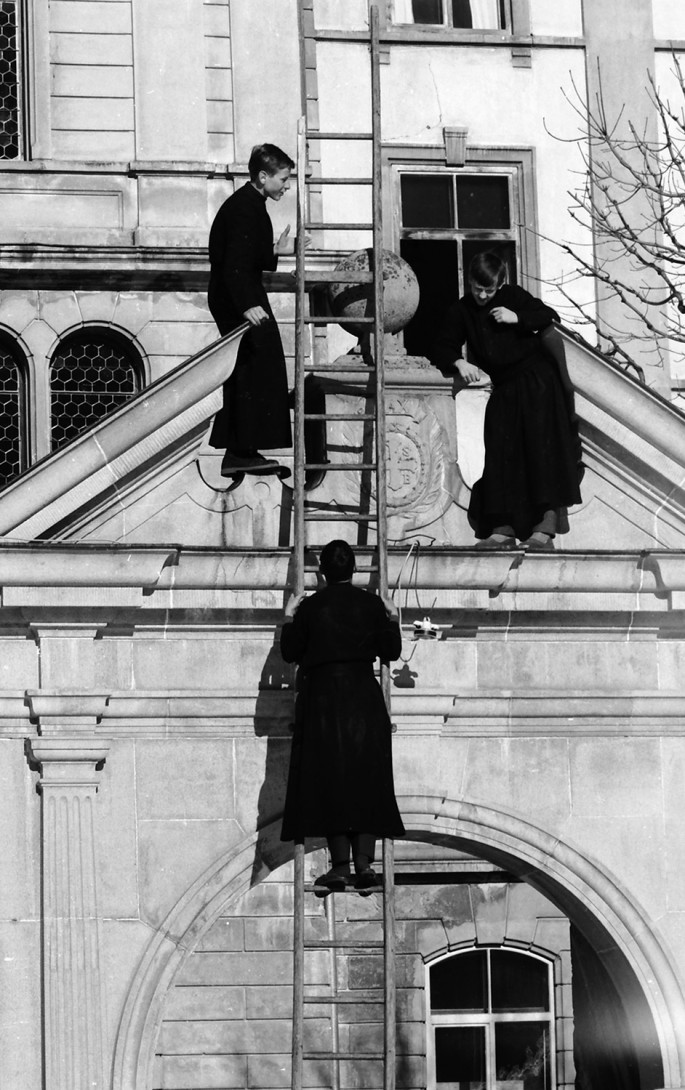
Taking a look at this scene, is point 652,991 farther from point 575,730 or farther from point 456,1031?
point 456,1031

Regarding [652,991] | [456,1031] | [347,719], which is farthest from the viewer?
[456,1031]

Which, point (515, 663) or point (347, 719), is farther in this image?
point (515, 663)

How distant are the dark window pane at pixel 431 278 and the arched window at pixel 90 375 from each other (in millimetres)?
2419

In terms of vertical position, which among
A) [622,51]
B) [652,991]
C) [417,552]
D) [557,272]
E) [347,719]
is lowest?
[652,991]

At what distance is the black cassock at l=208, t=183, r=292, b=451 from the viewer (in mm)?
18031

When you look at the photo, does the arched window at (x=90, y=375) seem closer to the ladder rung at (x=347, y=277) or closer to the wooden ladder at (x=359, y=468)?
the wooden ladder at (x=359, y=468)

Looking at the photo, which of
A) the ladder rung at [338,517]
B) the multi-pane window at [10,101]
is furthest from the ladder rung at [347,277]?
the multi-pane window at [10,101]

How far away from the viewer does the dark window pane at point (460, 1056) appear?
26.2 m

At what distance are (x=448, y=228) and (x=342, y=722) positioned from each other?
1022 centimetres

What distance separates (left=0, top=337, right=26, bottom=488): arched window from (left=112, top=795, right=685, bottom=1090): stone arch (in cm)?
788

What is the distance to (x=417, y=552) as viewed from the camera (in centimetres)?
1791

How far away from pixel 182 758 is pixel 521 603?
7.08 ft

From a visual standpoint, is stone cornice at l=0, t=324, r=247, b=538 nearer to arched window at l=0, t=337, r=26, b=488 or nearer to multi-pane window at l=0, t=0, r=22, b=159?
arched window at l=0, t=337, r=26, b=488

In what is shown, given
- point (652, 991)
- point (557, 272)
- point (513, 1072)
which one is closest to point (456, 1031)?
point (513, 1072)
